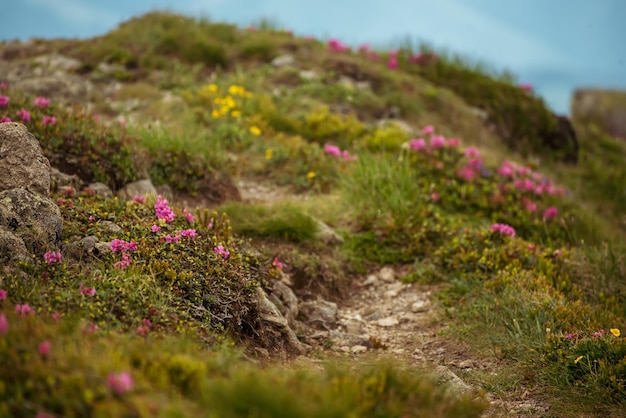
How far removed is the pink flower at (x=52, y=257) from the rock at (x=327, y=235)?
11.8ft

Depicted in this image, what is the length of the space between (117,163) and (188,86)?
5842mm

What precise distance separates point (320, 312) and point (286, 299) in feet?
1.54

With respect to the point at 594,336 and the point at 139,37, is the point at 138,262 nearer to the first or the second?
the point at 594,336

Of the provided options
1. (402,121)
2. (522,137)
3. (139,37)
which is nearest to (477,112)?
(522,137)

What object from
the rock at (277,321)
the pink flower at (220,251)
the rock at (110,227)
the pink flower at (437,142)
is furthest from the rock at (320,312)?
the pink flower at (437,142)

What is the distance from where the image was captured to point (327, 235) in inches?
297

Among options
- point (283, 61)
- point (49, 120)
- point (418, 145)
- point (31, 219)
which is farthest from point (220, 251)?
point (283, 61)

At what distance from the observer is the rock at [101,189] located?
6524 mm

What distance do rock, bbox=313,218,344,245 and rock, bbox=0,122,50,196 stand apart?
11.4 ft

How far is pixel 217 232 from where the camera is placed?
595 cm

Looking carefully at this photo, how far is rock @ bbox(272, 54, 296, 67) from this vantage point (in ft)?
47.0

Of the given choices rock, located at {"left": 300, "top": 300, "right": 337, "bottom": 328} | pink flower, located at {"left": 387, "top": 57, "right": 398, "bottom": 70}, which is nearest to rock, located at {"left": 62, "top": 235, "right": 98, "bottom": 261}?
rock, located at {"left": 300, "top": 300, "right": 337, "bottom": 328}

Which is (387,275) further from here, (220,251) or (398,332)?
(220,251)

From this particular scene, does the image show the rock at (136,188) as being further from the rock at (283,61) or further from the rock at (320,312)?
the rock at (283,61)
